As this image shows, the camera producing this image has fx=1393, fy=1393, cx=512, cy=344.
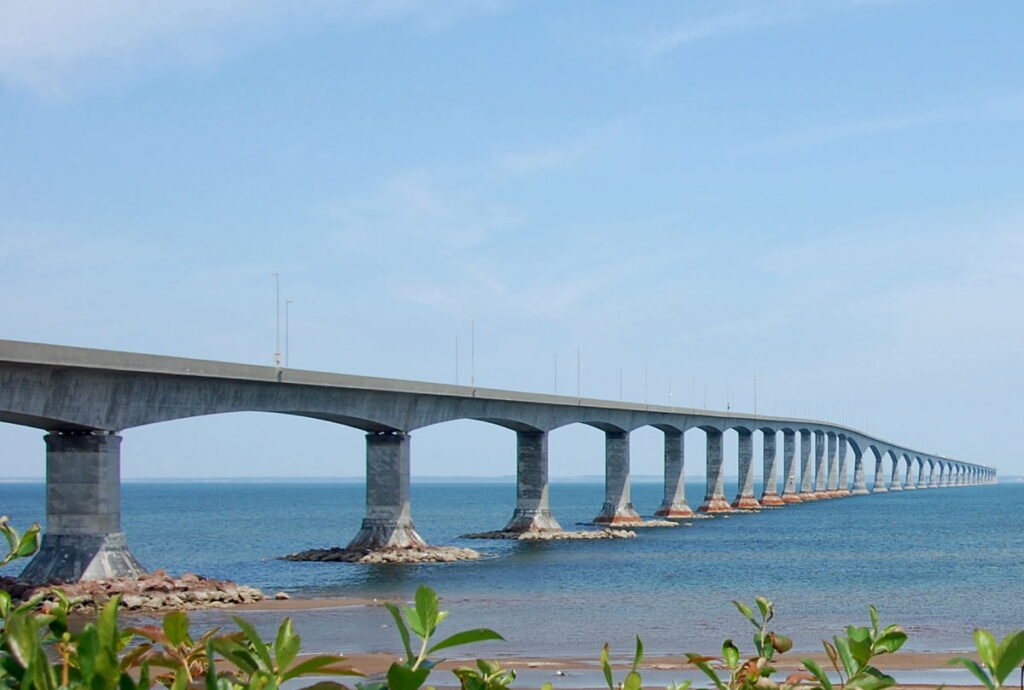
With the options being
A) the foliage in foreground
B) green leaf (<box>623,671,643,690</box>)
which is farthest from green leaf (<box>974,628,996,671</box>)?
green leaf (<box>623,671,643,690</box>)

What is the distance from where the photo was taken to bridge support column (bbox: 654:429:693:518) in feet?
360

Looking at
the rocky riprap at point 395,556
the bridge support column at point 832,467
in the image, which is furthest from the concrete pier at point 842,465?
the rocky riprap at point 395,556

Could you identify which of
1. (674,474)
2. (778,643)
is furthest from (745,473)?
(778,643)

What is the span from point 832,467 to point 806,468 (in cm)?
2176

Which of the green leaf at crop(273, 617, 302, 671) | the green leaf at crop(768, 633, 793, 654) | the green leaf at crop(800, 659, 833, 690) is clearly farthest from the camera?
the green leaf at crop(768, 633, 793, 654)

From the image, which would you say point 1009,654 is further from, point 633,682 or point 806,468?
point 806,468

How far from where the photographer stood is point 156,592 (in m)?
43.2

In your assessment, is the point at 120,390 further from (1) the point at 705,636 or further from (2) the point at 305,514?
(2) the point at 305,514

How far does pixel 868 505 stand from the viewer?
153875 millimetres

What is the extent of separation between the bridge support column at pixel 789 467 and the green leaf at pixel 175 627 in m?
152

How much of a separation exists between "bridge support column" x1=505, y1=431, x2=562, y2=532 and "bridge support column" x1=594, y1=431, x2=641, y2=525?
1228 cm

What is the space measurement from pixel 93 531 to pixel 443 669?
17733 millimetres

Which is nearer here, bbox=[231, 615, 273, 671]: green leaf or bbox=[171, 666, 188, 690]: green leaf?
bbox=[171, 666, 188, 690]: green leaf

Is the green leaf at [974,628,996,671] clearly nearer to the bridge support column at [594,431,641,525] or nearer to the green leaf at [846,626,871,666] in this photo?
the green leaf at [846,626,871,666]
